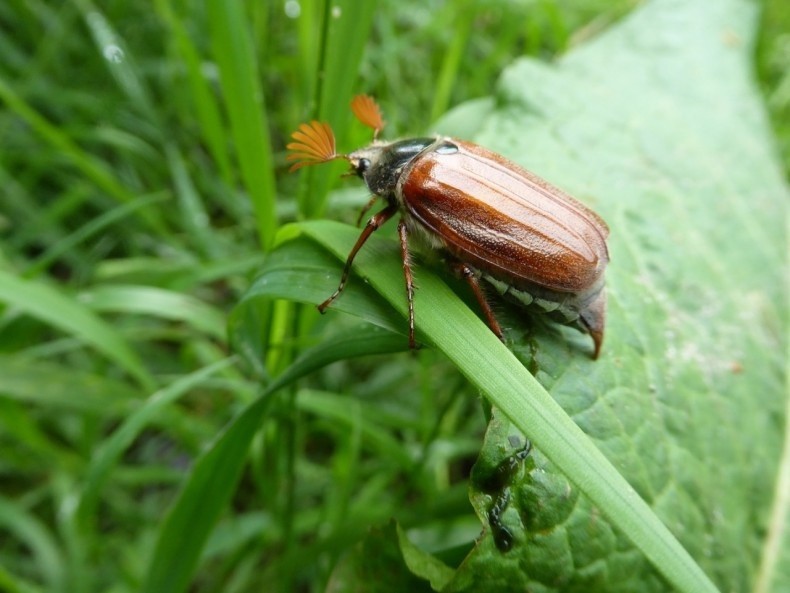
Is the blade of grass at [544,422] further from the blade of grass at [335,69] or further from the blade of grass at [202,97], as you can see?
the blade of grass at [202,97]

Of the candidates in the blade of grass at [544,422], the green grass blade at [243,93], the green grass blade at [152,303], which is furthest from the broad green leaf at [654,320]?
the green grass blade at [152,303]

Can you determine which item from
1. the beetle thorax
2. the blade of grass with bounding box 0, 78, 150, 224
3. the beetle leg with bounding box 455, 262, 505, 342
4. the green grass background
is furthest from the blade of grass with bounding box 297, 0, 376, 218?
the blade of grass with bounding box 0, 78, 150, 224

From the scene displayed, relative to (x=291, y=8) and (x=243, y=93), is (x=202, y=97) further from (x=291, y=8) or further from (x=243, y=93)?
(x=291, y=8)

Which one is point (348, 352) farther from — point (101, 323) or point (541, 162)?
point (101, 323)

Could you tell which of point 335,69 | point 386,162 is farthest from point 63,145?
point 386,162

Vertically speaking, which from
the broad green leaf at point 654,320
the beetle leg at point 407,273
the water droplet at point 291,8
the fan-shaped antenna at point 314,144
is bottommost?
the broad green leaf at point 654,320

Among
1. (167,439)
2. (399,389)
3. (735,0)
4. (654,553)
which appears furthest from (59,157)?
(735,0)
